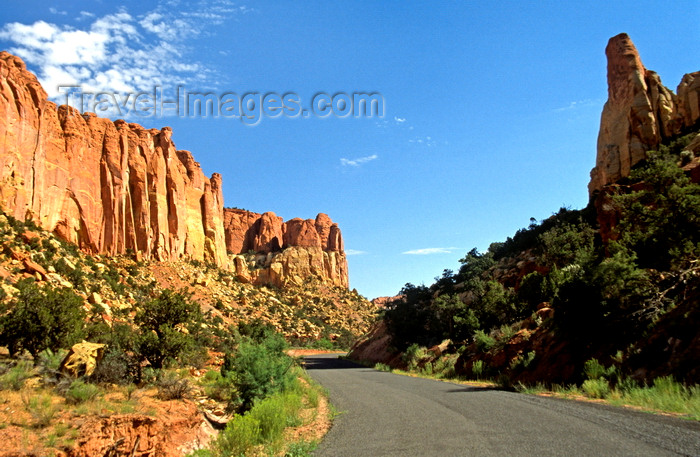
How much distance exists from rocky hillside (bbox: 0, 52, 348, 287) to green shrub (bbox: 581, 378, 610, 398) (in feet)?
144

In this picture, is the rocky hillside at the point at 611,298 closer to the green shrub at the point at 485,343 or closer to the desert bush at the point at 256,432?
the green shrub at the point at 485,343

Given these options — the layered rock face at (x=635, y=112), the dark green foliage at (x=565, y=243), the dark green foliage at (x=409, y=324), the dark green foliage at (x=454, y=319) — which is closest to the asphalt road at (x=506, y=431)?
the dark green foliage at (x=454, y=319)

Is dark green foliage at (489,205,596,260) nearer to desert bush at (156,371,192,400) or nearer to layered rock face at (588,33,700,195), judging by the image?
layered rock face at (588,33,700,195)

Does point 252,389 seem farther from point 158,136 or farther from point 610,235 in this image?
point 158,136

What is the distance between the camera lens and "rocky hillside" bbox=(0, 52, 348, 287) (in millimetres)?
41250

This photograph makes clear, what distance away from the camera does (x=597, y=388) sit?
1212cm

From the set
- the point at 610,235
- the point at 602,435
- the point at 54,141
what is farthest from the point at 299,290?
the point at 602,435

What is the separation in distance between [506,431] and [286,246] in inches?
4041

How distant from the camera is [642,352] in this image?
12523mm

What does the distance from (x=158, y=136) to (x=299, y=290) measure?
41.7 m

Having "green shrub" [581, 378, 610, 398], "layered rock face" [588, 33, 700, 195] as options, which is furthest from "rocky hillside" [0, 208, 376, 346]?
"layered rock face" [588, 33, 700, 195]

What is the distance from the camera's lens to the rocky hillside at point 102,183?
1624 inches

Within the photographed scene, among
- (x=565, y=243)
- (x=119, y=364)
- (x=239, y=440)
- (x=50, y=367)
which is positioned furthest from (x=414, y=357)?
(x=239, y=440)

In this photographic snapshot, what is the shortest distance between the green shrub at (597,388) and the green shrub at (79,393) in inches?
539
